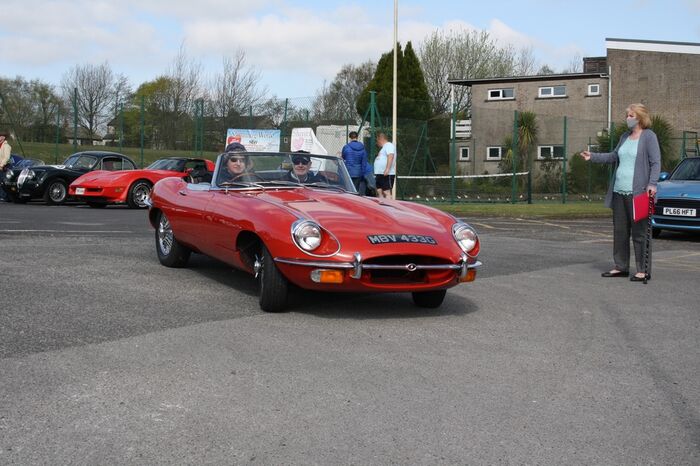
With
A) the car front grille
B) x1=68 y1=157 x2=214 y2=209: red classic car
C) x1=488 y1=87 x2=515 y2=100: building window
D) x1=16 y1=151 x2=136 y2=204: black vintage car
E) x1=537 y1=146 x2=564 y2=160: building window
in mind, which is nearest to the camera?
the car front grille

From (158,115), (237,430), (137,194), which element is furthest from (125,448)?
(158,115)

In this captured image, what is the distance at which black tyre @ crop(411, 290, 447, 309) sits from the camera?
21.6 ft

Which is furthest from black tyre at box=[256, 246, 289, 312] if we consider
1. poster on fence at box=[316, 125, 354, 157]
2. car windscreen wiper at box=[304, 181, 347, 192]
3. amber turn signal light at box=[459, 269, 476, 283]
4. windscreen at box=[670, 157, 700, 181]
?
poster on fence at box=[316, 125, 354, 157]

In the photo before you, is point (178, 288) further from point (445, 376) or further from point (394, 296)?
point (445, 376)

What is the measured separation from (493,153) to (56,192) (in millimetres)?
26113

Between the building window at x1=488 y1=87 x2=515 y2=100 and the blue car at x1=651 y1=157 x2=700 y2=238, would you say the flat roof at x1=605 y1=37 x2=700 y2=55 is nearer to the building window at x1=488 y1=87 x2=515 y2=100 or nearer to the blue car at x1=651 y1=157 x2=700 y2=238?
the building window at x1=488 y1=87 x2=515 y2=100

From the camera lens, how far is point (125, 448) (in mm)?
3346

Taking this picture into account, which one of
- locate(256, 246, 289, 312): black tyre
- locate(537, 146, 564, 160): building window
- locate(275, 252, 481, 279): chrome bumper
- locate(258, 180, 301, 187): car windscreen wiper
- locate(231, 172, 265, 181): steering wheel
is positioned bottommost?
locate(256, 246, 289, 312): black tyre

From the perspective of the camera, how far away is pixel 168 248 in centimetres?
839

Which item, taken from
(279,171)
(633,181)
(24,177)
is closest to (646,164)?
(633,181)

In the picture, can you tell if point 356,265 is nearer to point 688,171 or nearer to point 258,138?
point 688,171

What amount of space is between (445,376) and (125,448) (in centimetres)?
188

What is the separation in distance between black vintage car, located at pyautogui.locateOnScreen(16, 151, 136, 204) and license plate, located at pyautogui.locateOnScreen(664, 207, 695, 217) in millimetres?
12209

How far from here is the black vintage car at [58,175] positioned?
64.6 feet
